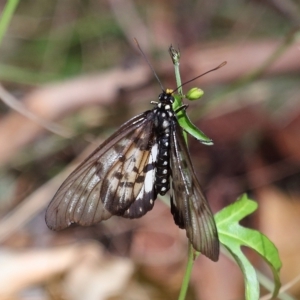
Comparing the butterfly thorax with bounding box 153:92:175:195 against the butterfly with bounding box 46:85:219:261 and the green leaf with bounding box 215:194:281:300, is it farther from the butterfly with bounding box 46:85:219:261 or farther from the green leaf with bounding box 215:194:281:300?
the green leaf with bounding box 215:194:281:300

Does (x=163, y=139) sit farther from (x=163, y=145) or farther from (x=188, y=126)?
(x=188, y=126)

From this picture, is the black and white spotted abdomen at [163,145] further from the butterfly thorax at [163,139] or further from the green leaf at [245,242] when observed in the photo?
the green leaf at [245,242]

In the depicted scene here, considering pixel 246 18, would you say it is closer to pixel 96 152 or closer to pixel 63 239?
pixel 63 239

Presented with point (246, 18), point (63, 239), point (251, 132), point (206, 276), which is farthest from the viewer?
point (246, 18)

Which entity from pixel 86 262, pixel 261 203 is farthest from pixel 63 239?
pixel 261 203

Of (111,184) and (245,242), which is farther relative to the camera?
(111,184)

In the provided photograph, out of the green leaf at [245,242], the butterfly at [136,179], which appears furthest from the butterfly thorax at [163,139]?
the green leaf at [245,242]

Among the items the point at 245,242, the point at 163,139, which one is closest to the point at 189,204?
the point at 245,242
